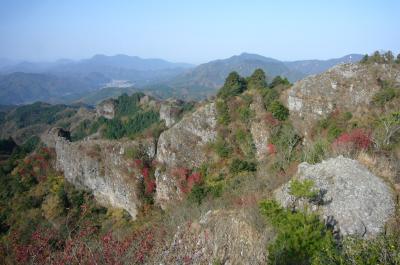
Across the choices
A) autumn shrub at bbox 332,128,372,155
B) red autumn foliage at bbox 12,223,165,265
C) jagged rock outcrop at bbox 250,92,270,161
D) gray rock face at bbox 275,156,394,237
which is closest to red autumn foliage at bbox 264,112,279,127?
jagged rock outcrop at bbox 250,92,270,161

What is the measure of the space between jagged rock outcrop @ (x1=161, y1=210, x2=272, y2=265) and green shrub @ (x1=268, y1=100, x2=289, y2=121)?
2359cm

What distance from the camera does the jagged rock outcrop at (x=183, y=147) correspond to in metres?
36.4

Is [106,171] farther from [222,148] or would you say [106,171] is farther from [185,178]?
[222,148]

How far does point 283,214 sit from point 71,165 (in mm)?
42228

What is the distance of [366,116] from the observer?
103 feet

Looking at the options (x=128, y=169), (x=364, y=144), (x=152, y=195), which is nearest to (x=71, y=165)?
(x=128, y=169)

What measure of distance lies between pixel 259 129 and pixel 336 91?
336 inches

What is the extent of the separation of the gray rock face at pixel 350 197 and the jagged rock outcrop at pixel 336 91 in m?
19.7

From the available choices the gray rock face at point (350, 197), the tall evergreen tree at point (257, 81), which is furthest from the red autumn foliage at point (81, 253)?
the tall evergreen tree at point (257, 81)

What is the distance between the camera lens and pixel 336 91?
34.6 m

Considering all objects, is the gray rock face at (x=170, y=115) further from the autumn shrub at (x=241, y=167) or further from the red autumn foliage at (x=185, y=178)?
the autumn shrub at (x=241, y=167)

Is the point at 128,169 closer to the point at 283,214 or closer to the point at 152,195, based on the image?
the point at 152,195

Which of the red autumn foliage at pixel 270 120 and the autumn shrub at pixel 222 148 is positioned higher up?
the red autumn foliage at pixel 270 120

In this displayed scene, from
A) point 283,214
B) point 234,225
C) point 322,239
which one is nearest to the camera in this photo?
point 322,239
